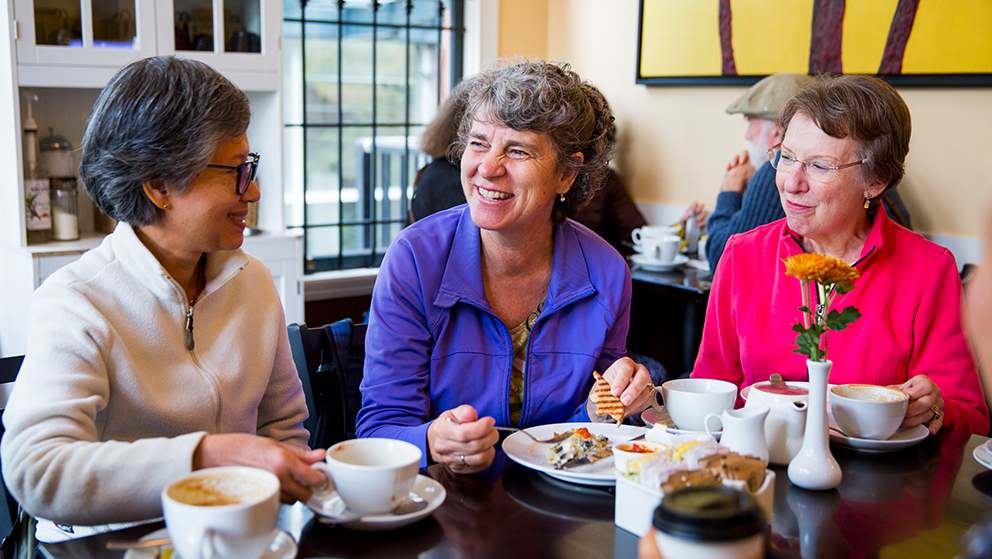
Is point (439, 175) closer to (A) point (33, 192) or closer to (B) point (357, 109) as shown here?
(B) point (357, 109)


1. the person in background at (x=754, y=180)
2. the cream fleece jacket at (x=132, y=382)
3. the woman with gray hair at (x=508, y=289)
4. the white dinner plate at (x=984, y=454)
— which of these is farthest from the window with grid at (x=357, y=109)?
the white dinner plate at (x=984, y=454)

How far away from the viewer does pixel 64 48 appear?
9.10 ft

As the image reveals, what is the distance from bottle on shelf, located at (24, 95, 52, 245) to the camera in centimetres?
282

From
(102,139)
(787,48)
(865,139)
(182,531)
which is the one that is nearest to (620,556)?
(182,531)

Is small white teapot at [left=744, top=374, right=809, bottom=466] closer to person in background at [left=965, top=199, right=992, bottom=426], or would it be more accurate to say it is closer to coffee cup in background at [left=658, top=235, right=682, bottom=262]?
person in background at [left=965, top=199, right=992, bottom=426]

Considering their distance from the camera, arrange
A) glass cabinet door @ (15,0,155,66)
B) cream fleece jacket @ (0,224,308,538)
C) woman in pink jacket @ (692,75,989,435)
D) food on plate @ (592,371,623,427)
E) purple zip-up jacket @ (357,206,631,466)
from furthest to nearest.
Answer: glass cabinet door @ (15,0,155,66), woman in pink jacket @ (692,75,989,435), purple zip-up jacket @ (357,206,631,466), food on plate @ (592,371,623,427), cream fleece jacket @ (0,224,308,538)

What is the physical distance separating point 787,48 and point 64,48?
2662 millimetres

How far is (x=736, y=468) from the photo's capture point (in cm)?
98

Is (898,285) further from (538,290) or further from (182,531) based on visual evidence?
(182,531)

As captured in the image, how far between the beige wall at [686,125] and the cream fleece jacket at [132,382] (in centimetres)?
240

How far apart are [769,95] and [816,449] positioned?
2175 mm

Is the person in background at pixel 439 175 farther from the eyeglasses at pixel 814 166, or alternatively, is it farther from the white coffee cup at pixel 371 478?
the white coffee cup at pixel 371 478

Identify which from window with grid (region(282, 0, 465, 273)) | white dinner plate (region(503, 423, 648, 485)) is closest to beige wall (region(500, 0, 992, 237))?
window with grid (region(282, 0, 465, 273))

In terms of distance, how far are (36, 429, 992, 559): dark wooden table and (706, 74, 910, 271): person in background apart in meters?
1.53
